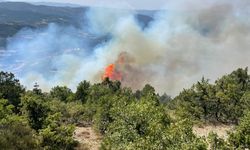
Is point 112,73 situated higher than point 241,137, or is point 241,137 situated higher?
point 112,73

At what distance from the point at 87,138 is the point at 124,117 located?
22.6 metres

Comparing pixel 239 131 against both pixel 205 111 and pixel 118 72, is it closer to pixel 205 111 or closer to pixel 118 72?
pixel 205 111

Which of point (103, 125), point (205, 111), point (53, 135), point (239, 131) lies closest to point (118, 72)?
point (205, 111)

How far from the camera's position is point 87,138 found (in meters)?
74.2

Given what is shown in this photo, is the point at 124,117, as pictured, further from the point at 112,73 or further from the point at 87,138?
the point at 112,73

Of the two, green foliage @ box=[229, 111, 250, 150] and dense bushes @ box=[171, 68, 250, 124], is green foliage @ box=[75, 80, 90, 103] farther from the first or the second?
green foliage @ box=[229, 111, 250, 150]

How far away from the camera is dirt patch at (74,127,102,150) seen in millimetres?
69731

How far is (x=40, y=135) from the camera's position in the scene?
59.1 m

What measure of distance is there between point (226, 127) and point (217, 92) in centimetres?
697

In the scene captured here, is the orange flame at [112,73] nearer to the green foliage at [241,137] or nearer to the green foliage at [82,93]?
the green foliage at [82,93]

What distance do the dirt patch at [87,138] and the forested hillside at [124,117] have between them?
1176 millimetres

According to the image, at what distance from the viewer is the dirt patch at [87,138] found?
229 ft

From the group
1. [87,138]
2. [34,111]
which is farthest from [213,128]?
[34,111]

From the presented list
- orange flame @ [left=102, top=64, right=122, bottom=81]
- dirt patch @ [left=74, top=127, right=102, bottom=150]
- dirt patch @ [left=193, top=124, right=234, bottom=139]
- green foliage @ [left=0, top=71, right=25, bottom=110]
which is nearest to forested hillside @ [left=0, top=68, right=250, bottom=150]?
green foliage @ [left=0, top=71, right=25, bottom=110]
